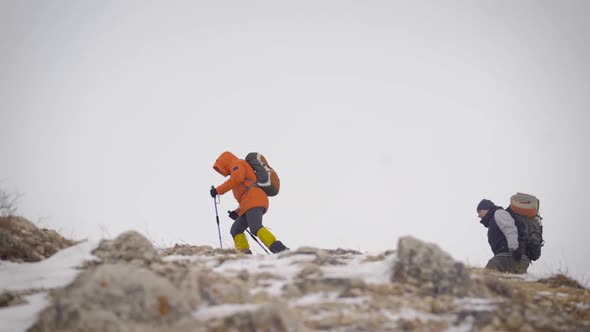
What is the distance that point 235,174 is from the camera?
1039 cm

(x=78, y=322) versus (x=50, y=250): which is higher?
(x=50, y=250)

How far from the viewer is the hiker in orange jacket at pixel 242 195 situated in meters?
10.3

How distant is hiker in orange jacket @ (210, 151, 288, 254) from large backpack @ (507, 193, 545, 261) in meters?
5.59

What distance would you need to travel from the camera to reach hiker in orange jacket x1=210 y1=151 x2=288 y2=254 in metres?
10.3

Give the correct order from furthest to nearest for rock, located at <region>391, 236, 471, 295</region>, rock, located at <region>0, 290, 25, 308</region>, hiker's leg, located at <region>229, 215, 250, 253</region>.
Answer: hiker's leg, located at <region>229, 215, 250, 253</region> < rock, located at <region>391, 236, 471, 295</region> < rock, located at <region>0, 290, 25, 308</region>

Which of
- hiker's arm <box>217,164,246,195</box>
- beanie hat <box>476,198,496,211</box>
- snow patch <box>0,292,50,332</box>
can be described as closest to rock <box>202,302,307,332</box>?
snow patch <box>0,292,50,332</box>

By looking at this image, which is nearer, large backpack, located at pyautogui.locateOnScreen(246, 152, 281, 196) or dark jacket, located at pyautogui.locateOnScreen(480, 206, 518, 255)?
dark jacket, located at pyautogui.locateOnScreen(480, 206, 518, 255)

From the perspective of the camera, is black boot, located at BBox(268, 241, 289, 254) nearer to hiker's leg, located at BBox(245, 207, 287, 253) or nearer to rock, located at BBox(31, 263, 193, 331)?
hiker's leg, located at BBox(245, 207, 287, 253)

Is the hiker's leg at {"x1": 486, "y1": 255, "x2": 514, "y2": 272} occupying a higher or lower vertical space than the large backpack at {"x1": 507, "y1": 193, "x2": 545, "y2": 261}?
lower

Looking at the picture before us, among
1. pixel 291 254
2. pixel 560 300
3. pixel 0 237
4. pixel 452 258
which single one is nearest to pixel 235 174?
pixel 291 254

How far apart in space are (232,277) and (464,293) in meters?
2.82

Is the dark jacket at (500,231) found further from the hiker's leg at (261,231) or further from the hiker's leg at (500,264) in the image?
the hiker's leg at (261,231)

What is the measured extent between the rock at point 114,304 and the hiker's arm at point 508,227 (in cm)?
778

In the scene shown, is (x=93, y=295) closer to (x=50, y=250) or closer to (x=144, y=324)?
(x=144, y=324)
